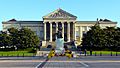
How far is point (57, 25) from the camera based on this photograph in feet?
580

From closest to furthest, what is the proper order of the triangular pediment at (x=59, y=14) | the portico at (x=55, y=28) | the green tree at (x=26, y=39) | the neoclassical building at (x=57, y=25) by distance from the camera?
1. the green tree at (x=26, y=39)
2. the triangular pediment at (x=59, y=14)
3. the neoclassical building at (x=57, y=25)
4. the portico at (x=55, y=28)

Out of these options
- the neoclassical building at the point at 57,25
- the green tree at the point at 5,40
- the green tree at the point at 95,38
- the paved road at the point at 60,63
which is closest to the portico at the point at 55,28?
the neoclassical building at the point at 57,25

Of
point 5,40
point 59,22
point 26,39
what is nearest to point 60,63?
point 26,39

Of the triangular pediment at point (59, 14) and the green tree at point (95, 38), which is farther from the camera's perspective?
the triangular pediment at point (59, 14)

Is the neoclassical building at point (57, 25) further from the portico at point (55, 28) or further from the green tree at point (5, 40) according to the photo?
the green tree at point (5, 40)

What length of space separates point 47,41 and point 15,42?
169ft

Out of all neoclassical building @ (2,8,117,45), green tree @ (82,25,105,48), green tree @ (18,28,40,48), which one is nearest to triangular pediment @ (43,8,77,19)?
neoclassical building @ (2,8,117,45)

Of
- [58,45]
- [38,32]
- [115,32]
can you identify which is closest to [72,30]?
[38,32]

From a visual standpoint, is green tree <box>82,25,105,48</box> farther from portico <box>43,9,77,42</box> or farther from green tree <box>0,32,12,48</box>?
portico <box>43,9,77,42</box>

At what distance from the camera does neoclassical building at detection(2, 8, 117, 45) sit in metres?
178

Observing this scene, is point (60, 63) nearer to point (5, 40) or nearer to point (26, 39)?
point (26, 39)

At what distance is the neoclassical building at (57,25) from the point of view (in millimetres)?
178125

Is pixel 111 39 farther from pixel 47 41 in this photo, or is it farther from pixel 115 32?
pixel 47 41

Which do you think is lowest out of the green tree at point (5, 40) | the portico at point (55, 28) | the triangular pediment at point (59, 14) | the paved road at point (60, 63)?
the paved road at point (60, 63)
